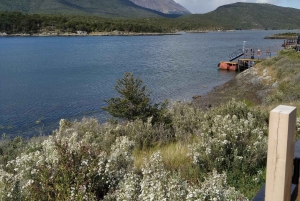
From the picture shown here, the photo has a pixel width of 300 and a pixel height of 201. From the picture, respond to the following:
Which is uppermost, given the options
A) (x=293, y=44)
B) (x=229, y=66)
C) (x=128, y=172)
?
(x=293, y=44)

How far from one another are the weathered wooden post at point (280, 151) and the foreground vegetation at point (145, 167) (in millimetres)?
941

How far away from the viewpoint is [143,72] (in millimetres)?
36156

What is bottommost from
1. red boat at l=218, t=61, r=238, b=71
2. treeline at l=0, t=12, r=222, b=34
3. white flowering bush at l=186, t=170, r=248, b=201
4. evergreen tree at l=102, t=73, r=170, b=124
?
red boat at l=218, t=61, r=238, b=71

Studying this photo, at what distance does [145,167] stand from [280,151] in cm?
239

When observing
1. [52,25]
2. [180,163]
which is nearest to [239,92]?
[180,163]

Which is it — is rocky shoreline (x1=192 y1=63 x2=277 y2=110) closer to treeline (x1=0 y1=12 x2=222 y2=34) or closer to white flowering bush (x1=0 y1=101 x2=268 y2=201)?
white flowering bush (x1=0 y1=101 x2=268 y2=201)

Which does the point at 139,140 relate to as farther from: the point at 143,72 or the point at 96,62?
the point at 96,62

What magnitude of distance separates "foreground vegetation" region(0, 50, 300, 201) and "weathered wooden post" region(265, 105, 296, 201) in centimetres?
94

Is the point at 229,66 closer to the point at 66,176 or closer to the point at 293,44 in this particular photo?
the point at 293,44

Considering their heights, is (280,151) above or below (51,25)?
below

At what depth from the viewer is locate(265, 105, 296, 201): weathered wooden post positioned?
5.83 ft

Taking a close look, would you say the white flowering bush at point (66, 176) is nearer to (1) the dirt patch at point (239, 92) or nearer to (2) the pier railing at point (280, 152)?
(2) the pier railing at point (280, 152)

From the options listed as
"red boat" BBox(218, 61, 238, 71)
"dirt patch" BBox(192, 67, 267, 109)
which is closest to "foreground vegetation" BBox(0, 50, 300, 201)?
"dirt patch" BBox(192, 67, 267, 109)

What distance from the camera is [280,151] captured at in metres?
1.82
